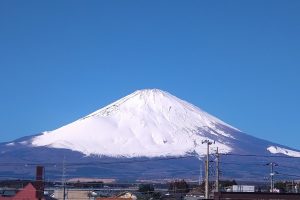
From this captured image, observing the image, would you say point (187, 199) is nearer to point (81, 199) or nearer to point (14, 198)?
point (81, 199)

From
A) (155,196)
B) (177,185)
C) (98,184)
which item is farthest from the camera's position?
(98,184)

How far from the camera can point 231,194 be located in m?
45.2

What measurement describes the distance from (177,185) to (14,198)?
5053 cm

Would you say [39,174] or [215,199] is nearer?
[215,199]

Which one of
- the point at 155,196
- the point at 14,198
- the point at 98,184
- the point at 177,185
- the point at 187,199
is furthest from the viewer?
the point at 98,184

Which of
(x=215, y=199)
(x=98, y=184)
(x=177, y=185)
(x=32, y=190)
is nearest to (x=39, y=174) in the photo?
(x=32, y=190)

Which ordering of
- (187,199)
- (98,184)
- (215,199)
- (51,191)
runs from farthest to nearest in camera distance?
(98,184), (51,191), (187,199), (215,199)

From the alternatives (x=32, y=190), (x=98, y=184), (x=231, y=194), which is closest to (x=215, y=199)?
(x=231, y=194)

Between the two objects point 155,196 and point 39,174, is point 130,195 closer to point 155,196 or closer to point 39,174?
point 155,196

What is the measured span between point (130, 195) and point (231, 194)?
35.8m

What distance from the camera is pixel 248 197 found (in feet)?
148

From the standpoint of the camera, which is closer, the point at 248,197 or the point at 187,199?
the point at 248,197

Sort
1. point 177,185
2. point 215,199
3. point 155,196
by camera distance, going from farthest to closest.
Answer: point 177,185 → point 155,196 → point 215,199

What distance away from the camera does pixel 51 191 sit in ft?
281
